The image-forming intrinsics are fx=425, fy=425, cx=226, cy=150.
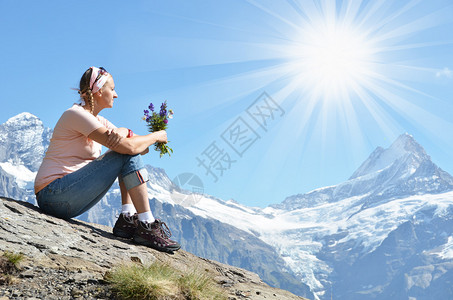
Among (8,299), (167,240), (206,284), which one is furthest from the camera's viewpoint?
(167,240)

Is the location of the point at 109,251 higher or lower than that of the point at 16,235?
higher

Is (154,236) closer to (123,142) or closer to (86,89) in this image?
(123,142)

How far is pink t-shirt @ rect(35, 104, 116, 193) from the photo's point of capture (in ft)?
22.8

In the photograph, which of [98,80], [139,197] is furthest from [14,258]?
[98,80]

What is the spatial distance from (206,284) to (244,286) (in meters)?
1.97

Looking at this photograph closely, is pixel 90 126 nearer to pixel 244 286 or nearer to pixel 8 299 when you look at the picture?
pixel 8 299

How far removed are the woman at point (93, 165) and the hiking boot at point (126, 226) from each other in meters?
0.03

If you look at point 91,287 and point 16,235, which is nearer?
point 91,287

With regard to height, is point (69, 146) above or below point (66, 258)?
above

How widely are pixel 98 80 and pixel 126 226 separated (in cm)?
270

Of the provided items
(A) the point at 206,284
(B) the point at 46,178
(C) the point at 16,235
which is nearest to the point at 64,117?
(B) the point at 46,178

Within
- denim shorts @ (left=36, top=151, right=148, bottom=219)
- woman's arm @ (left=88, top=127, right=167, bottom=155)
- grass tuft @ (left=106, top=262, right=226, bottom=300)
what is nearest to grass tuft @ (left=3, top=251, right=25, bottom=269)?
grass tuft @ (left=106, top=262, right=226, bottom=300)

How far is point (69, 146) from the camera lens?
7.32 metres

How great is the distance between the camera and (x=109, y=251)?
7.18 meters
